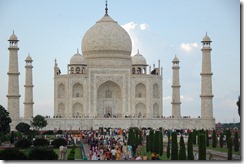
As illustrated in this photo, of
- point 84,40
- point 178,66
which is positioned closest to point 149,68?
point 178,66

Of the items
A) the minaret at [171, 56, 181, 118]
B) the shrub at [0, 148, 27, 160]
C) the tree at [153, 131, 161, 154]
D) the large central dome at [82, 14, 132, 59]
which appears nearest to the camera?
the shrub at [0, 148, 27, 160]

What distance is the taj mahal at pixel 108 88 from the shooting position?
1286 inches

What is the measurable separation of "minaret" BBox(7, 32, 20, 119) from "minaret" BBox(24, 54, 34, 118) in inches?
87.5

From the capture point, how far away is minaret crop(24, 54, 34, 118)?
34.9m

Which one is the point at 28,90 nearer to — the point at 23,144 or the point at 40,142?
the point at 40,142

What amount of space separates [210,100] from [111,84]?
6319 millimetres

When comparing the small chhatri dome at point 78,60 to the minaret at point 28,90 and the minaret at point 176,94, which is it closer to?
the minaret at point 28,90

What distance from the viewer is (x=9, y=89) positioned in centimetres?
3272

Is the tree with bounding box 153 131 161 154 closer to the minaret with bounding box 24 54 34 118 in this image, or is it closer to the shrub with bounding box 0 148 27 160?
the shrub with bounding box 0 148 27 160

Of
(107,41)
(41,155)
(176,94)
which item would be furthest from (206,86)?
(41,155)

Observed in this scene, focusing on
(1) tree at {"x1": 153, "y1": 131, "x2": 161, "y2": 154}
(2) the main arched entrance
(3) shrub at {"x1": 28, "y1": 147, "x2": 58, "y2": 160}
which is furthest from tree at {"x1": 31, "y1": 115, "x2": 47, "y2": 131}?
(3) shrub at {"x1": 28, "y1": 147, "x2": 58, "y2": 160}

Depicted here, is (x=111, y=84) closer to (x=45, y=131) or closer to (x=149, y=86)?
(x=149, y=86)

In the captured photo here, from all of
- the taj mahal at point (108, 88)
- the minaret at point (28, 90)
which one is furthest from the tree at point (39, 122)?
the minaret at point (28, 90)

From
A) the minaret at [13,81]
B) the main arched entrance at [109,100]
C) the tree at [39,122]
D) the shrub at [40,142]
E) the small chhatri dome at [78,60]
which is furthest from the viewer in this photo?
the small chhatri dome at [78,60]
